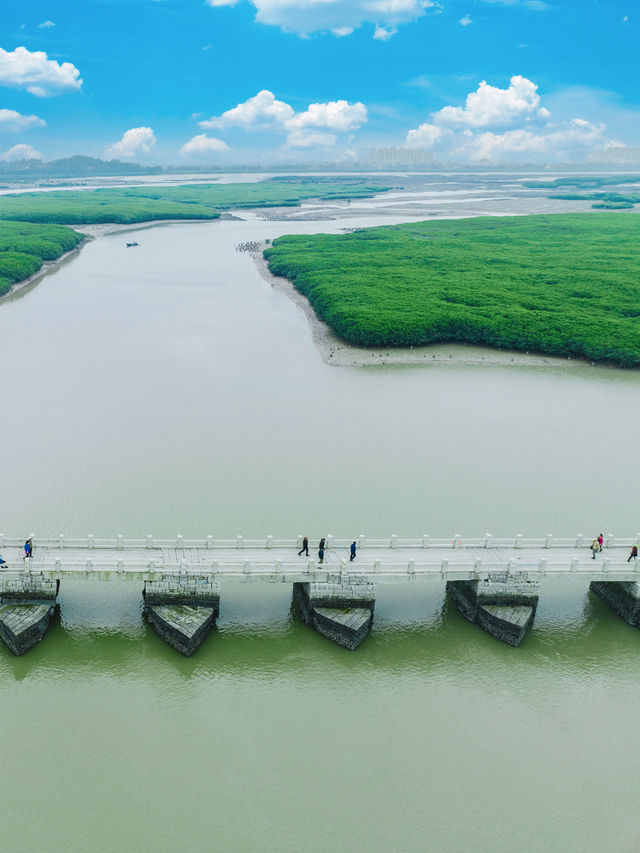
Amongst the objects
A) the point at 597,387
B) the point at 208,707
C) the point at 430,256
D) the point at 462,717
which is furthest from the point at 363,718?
the point at 430,256

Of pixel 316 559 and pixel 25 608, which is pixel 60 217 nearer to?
pixel 25 608

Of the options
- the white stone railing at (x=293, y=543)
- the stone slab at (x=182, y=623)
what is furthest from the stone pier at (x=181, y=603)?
the white stone railing at (x=293, y=543)

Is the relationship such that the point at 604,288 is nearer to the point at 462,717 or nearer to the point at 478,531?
the point at 478,531

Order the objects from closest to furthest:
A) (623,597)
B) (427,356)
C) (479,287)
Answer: (623,597) → (427,356) → (479,287)

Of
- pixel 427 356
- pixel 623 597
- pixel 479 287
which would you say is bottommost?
pixel 427 356

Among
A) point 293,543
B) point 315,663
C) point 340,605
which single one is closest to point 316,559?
point 293,543

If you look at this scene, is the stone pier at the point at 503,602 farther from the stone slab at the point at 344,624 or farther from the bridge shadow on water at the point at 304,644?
the stone slab at the point at 344,624
